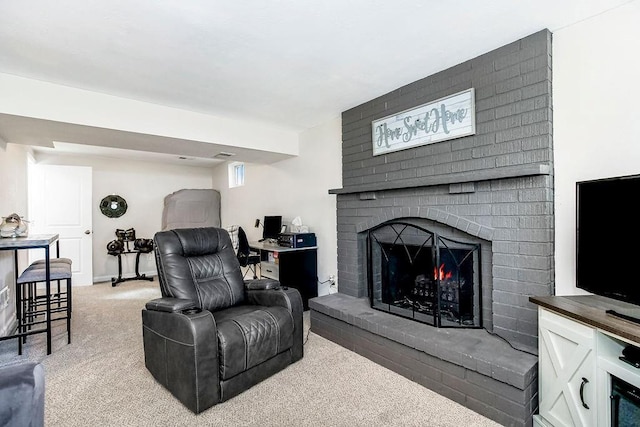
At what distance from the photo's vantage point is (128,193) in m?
6.07

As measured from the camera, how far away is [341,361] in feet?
8.39

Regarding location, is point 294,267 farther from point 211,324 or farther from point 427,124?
point 427,124

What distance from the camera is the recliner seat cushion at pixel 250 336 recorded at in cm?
198

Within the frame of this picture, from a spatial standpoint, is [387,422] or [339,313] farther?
[339,313]

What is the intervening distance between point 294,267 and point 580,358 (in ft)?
8.87

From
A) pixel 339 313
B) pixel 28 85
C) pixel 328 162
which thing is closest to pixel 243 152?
pixel 328 162

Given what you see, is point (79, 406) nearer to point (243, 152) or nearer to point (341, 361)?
point (341, 361)

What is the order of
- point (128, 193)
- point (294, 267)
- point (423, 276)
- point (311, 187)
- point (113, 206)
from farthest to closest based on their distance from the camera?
point (128, 193) < point (113, 206) < point (311, 187) < point (294, 267) < point (423, 276)

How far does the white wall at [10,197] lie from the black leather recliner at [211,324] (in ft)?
6.30

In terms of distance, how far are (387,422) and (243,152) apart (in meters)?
3.29

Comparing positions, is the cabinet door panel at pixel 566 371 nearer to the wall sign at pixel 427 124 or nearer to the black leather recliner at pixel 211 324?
the wall sign at pixel 427 124

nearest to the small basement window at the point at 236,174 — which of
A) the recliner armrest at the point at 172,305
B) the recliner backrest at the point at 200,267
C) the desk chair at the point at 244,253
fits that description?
the desk chair at the point at 244,253

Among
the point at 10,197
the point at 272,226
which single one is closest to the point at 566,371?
the point at 272,226

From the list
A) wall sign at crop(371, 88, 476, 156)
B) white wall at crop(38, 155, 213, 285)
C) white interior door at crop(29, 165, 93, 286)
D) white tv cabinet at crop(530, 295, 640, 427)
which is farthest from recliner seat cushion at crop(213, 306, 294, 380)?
white wall at crop(38, 155, 213, 285)
